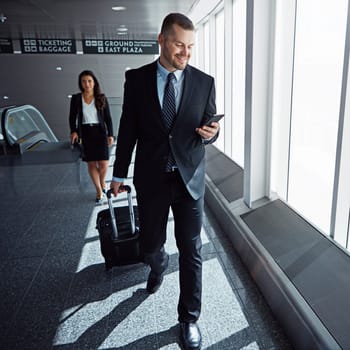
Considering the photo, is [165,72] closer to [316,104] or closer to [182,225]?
[182,225]

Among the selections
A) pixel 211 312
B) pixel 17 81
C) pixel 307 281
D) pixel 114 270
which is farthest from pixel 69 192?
pixel 17 81

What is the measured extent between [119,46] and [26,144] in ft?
11.7

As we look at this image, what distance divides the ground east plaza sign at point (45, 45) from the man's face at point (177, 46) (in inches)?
316

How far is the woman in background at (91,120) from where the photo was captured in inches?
168

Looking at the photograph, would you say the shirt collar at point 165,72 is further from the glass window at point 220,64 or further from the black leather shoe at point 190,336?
the glass window at point 220,64

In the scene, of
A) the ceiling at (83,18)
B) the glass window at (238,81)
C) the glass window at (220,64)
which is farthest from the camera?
the glass window at (220,64)

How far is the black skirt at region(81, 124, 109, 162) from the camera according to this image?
14.3ft

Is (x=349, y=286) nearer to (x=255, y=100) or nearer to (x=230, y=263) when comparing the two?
(x=230, y=263)

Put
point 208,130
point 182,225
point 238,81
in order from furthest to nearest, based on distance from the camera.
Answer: point 238,81 → point 182,225 → point 208,130

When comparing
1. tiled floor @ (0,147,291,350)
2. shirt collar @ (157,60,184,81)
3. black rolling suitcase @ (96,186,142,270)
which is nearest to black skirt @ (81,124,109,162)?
tiled floor @ (0,147,291,350)

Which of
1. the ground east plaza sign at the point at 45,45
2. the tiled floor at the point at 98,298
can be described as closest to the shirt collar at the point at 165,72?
the tiled floor at the point at 98,298

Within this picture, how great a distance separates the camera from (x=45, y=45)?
8.63 m

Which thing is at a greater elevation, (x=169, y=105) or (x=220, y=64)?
(x=220, y=64)

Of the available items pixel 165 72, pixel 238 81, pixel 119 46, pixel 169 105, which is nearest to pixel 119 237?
pixel 169 105
